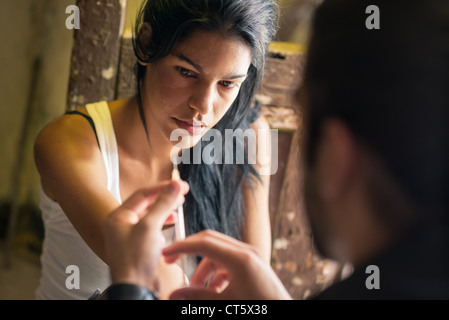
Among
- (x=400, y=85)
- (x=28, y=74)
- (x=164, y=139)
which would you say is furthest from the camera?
(x=28, y=74)

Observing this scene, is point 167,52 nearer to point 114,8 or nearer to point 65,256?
point 114,8

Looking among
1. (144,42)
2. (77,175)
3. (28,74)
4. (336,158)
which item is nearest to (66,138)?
(77,175)

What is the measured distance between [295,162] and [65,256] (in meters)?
0.53

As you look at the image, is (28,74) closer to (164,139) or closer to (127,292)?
(164,139)

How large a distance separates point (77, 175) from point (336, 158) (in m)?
0.43

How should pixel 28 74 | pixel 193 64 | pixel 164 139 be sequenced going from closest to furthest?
pixel 193 64
pixel 164 139
pixel 28 74

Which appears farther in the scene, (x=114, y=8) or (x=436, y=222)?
(x=114, y=8)

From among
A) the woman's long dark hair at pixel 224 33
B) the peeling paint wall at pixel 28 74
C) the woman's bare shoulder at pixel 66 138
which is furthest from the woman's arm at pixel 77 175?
the peeling paint wall at pixel 28 74

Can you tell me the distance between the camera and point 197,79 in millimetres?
765

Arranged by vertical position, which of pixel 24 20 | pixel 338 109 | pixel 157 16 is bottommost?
pixel 338 109

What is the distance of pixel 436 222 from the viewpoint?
455mm

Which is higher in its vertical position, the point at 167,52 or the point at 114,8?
the point at 114,8

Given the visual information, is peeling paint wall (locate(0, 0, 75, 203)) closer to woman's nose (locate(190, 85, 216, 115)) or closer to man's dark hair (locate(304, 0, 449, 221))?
woman's nose (locate(190, 85, 216, 115))
